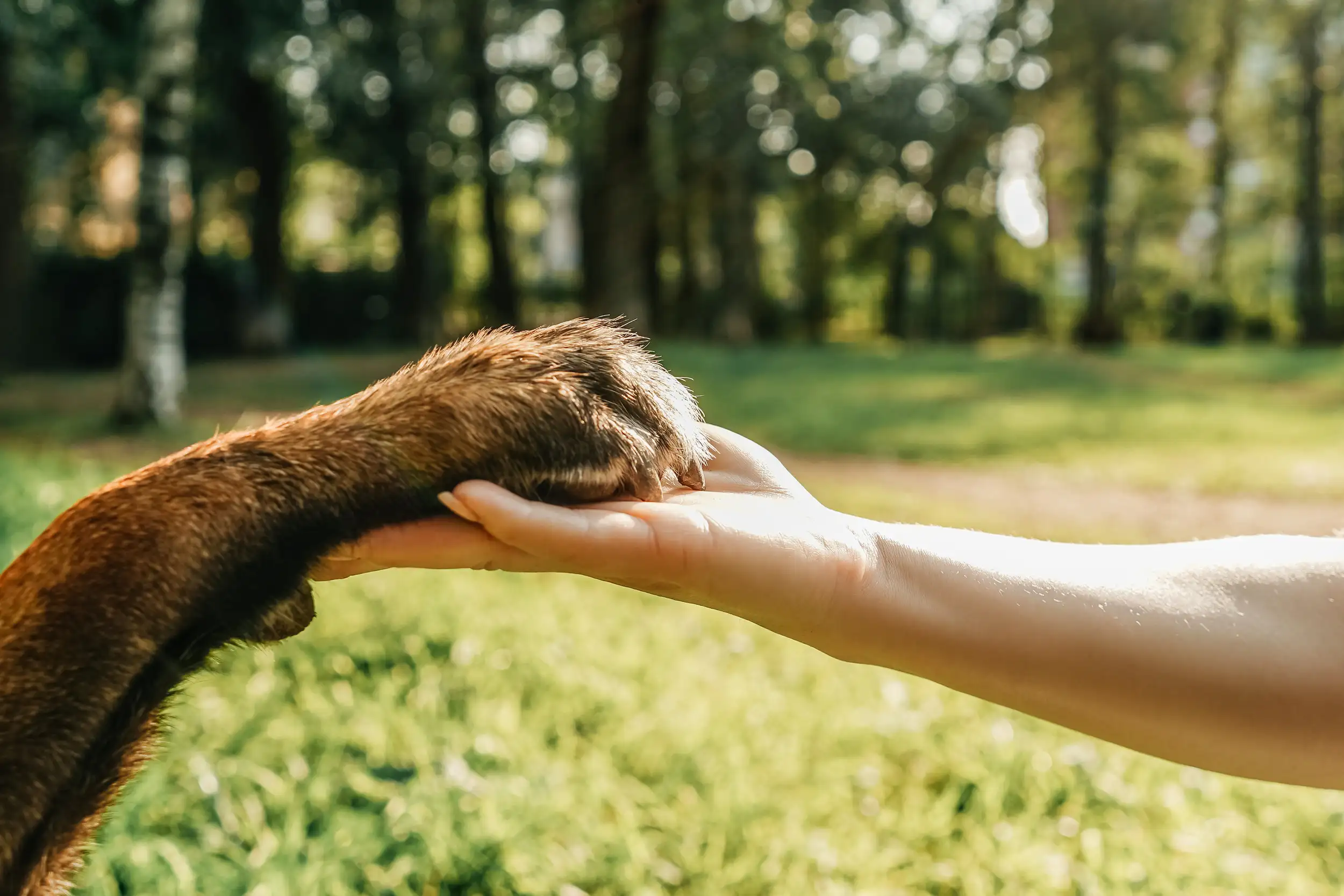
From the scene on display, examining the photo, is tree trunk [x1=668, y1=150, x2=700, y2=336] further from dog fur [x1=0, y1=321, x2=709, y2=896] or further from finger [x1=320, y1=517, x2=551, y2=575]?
finger [x1=320, y1=517, x2=551, y2=575]

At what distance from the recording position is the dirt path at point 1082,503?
831 cm

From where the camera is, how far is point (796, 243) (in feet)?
145

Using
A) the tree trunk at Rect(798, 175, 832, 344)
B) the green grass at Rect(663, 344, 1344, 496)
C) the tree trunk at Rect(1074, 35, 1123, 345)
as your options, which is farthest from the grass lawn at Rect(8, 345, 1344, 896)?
the tree trunk at Rect(798, 175, 832, 344)

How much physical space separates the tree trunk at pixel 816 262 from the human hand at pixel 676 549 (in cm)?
3160

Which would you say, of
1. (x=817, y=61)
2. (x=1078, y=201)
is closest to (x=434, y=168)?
(x=817, y=61)

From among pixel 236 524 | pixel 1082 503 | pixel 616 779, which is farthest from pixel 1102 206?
pixel 236 524

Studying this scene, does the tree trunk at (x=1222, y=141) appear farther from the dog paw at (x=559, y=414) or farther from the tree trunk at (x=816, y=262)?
the dog paw at (x=559, y=414)

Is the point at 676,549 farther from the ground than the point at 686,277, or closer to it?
farther from the ground

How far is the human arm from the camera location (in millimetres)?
1640

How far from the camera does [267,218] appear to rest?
21406 millimetres

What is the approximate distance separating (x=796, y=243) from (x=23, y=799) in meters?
44.1

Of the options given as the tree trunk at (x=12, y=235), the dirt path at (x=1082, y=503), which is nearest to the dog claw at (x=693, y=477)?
the dirt path at (x=1082, y=503)

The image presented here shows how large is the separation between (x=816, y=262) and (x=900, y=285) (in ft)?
9.66

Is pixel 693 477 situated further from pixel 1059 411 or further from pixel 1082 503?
pixel 1059 411
